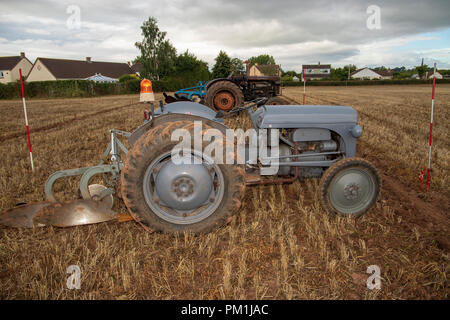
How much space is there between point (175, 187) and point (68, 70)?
2156 inches

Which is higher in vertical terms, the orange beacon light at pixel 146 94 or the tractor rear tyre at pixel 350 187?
the orange beacon light at pixel 146 94

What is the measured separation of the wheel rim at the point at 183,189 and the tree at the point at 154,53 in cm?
4456

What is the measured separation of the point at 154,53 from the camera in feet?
Answer: 149

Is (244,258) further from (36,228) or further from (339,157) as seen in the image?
(36,228)

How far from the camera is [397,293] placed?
2.22 meters

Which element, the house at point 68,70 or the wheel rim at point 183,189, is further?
the house at point 68,70

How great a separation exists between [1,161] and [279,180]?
5.67m

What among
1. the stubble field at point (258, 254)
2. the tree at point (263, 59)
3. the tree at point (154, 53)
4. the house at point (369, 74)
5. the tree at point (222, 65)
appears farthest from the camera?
the tree at point (263, 59)

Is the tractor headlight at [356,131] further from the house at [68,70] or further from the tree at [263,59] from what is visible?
the tree at [263,59]

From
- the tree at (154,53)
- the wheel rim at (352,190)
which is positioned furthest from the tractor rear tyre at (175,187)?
the tree at (154,53)

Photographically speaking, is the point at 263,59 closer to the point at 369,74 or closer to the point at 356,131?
the point at 369,74

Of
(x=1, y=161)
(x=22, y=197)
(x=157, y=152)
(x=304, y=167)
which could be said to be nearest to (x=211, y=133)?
(x=157, y=152)

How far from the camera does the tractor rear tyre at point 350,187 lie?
3260mm

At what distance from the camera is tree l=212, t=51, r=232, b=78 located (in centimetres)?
3550
